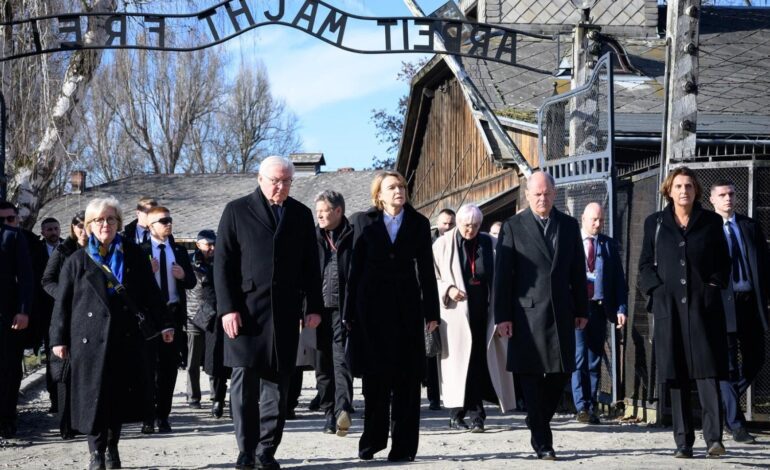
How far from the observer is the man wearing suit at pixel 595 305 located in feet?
38.5

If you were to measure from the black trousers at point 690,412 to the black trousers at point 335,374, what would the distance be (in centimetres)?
264

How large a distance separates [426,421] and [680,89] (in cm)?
386

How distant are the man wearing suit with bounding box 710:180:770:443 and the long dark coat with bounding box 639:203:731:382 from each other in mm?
749

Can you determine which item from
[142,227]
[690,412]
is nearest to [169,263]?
[142,227]

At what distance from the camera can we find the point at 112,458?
8516mm

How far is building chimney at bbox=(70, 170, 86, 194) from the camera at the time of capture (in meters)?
52.3

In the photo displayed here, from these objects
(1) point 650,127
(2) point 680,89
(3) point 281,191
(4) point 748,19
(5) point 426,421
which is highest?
(4) point 748,19

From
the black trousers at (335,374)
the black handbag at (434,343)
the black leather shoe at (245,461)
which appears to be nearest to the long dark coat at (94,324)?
the black leather shoe at (245,461)

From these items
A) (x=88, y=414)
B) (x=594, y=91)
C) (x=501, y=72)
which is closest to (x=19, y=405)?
(x=88, y=414)

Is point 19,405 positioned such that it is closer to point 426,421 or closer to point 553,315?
point 426,421

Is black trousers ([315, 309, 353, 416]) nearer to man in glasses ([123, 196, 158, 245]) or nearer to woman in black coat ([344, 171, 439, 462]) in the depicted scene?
woman in black coat ([344, 171, 439, 462])

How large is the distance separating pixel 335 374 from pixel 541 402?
245cm

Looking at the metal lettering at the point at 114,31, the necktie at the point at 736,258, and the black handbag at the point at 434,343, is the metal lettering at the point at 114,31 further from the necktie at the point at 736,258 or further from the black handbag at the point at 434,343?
the necktie at the point at 736,258

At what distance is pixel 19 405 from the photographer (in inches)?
535
